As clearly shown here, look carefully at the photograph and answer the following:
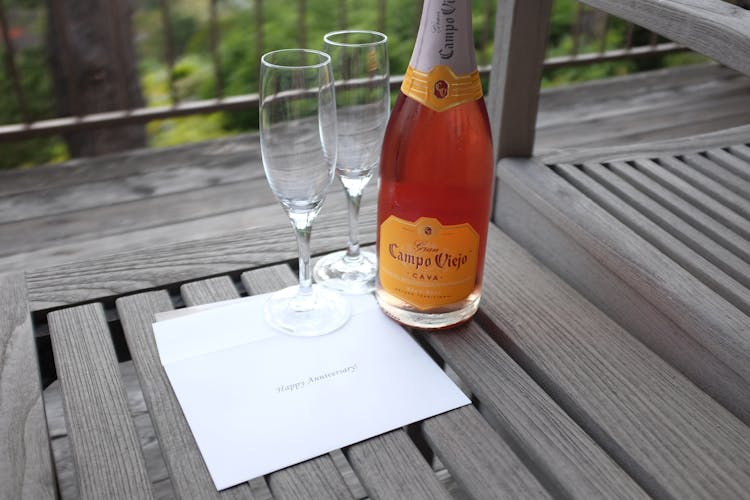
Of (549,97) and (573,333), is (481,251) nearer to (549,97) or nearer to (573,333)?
(573,333)

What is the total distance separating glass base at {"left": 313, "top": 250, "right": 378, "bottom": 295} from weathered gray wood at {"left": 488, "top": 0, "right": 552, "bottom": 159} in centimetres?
27

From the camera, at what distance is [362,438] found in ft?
2.15

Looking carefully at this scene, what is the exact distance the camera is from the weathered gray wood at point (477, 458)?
1.98 feet

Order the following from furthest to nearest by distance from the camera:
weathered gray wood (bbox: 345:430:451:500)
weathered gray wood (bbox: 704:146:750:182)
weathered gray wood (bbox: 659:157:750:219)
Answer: weathered gray wood (bbox: 704:146:750:182)
weathered gray wood (bbox: 659:157:750:219)
weathered gray wood (bbox: 345:430:451:500)

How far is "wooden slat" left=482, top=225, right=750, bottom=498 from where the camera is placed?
0.62 m

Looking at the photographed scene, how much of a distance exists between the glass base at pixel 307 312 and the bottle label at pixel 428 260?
0.27 feet

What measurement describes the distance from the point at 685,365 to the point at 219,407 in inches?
18.8

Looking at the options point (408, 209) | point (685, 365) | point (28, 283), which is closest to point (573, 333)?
point (685, 365)

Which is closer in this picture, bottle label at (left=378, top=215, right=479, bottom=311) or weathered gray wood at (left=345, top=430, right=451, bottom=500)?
weathered gray wood at (left=345, top=430, right=451, bottom=500)

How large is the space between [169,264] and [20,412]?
0.92 feet

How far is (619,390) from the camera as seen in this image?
0.71 meters

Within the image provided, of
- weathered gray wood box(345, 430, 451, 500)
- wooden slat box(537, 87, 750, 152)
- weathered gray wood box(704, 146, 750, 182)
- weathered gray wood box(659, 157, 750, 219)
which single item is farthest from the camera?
wooden slat box(537, 87, 750, 152)

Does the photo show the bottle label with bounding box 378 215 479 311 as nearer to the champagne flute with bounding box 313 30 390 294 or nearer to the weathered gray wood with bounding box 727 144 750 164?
the champagne flute with bounding box 313 30 390 294

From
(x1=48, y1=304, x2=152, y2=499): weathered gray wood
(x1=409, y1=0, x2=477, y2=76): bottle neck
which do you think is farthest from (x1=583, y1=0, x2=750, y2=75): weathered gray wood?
(x1=48, y1=304, x2=152, y2=499): weathered gray wood
